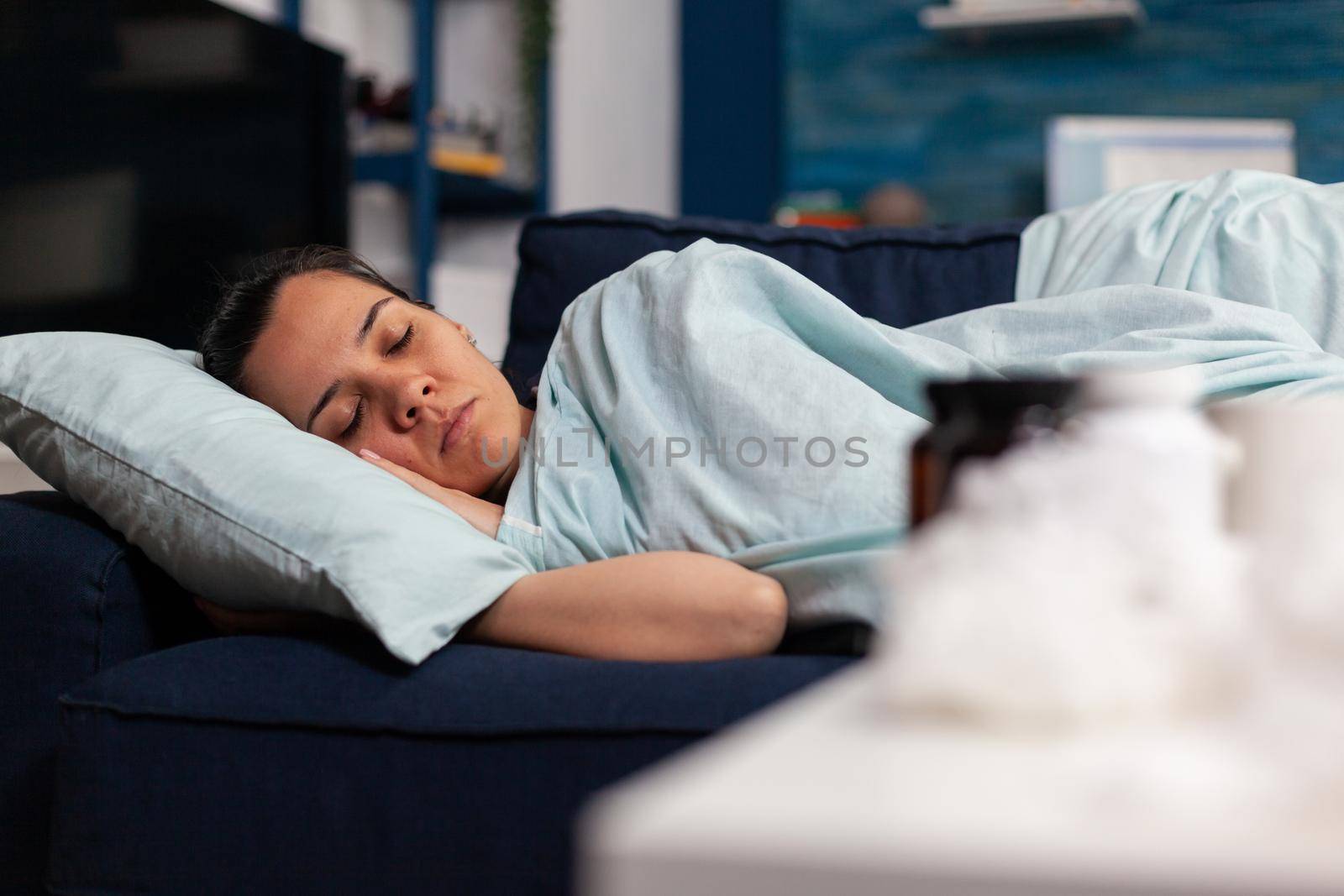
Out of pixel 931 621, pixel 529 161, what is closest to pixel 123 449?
pixel 931 621

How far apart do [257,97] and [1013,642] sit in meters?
2.50

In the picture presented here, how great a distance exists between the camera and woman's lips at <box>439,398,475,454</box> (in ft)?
4.38

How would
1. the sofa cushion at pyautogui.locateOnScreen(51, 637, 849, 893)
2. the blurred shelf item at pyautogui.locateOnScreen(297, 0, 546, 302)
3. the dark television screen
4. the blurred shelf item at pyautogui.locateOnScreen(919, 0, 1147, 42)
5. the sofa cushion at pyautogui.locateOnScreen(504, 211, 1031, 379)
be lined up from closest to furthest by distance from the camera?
the sofa cushion at pyautogui.locateOnScreen(51, 637, 849, 893) → the sofa cushion at pyautogui.locateOnScreen(504, 211, 1031, 379) → the dark television screen → the blurred shelf item at pyautogui.locateOnScreen(297, 0, 546, 302) → the blurred shelf item at pyautogui.locateOnScreen(919, 0, 1147, 42)

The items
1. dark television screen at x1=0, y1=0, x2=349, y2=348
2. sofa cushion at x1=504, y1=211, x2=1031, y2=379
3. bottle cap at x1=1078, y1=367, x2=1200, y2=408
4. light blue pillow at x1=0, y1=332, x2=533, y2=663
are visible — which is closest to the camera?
bottle cap at x1=1078, y1=367, x2=1200, y2=408

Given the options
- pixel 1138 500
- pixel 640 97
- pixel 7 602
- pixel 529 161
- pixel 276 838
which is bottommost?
pixel 276 838

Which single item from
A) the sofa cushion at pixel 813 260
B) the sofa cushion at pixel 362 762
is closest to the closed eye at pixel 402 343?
the sofa cushion at pixel 813 260

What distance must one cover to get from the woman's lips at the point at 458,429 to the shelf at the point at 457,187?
2.12 metres

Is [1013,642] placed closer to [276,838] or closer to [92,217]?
[276,838]

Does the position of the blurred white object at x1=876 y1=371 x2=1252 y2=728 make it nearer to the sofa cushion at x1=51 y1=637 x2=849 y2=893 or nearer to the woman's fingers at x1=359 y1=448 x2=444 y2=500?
the sofa cushion at x1=51 y1=637 x2=849 y2=893

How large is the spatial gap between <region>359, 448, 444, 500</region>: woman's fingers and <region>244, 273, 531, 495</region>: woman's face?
31 mm

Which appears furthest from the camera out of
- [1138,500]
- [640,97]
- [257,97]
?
[640,97]

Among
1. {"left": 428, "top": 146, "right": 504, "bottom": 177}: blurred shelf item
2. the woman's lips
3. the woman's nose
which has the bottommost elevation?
the woman's lips

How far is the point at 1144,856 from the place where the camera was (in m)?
0.28

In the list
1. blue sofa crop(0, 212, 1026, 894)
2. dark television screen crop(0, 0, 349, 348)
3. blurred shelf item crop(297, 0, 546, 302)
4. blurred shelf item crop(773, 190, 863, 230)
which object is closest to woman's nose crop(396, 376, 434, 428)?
blue sofa crop(0, 212, 1026, 894)
